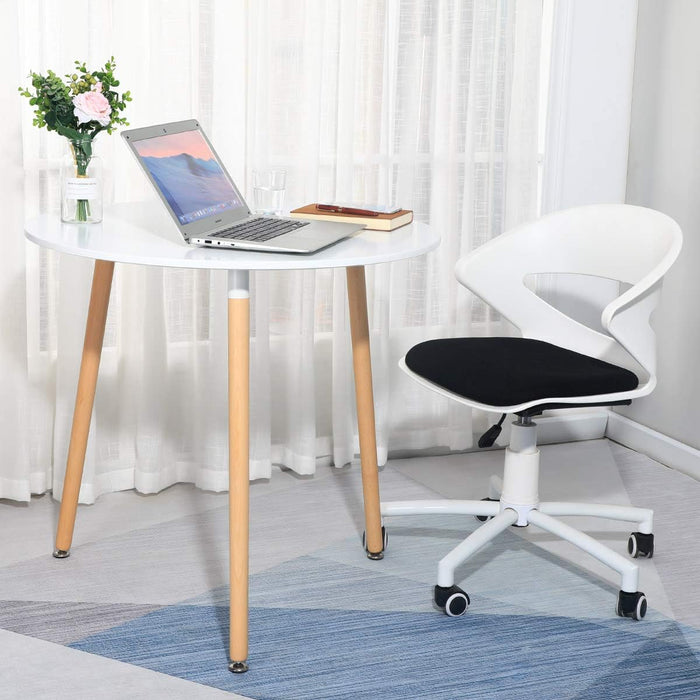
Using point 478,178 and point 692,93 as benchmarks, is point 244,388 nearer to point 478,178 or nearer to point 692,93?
point 478,178

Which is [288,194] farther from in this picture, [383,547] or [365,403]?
[383,547]

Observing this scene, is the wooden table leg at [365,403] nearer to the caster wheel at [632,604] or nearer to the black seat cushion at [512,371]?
the black seat cushion at [512,371]

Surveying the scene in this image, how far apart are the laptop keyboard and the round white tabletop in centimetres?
5

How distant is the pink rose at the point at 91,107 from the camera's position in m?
2.13

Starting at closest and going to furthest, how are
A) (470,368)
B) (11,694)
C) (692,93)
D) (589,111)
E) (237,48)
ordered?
(11,694) → (470,368) → (237,48) → (692,93) → (589,111)

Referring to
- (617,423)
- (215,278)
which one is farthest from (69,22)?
(617,423)

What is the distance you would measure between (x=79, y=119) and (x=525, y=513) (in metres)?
1.30

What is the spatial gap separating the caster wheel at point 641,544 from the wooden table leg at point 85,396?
4.28ft

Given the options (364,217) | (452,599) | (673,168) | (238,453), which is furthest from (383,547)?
(673,168)

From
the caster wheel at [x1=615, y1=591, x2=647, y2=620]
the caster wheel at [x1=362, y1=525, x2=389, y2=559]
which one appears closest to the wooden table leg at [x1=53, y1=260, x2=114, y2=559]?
the caster wheel at [x1=362, y1=525, x2=389, y2=559]

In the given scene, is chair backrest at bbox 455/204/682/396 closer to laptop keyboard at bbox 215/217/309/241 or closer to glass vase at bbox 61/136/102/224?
laptop keyboard at bbox 215/217/309/241

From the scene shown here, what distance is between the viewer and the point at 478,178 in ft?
10.0

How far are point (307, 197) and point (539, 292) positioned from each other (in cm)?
84

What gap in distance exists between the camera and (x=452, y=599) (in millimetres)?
2152
